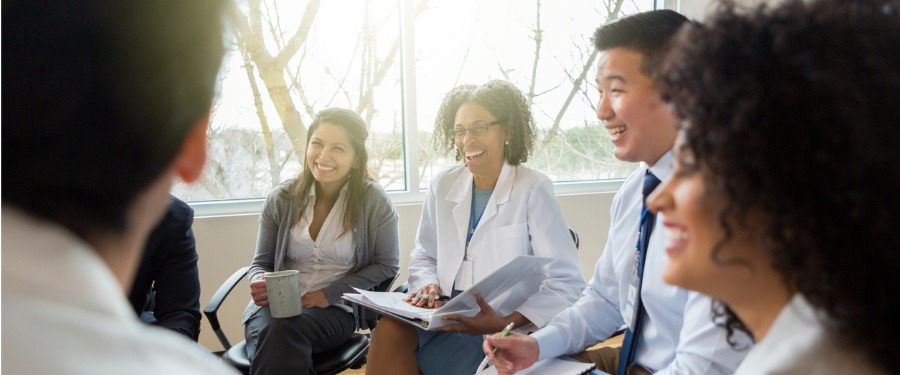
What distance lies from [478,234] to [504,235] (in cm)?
11

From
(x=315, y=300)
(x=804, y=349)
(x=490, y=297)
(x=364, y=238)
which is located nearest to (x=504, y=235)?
(x=490, y=297)

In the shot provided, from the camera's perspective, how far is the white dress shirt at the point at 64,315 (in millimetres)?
451

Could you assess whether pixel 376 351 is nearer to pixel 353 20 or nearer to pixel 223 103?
pixel 223 103

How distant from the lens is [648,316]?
1.49 meters

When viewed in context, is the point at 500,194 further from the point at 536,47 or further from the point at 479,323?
the point at 536,47

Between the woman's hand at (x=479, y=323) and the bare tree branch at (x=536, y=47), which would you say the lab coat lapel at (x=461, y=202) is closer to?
the woman's hand at (x=479, y=323)

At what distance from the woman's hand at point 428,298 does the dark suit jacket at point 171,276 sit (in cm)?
73

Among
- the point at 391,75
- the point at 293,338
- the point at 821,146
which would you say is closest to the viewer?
the point at 821,146

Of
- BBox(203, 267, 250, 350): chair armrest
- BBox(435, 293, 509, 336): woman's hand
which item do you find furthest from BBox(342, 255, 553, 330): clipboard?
BBox(203, 267, 250, 350): chair armrest

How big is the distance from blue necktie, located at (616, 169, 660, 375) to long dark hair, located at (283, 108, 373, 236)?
55.6 inches

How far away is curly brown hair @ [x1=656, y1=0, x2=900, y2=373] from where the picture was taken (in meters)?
0.63

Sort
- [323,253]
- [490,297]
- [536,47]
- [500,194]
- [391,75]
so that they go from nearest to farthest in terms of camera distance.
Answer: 1. [490,297]
2. [500,194]
3. [323,253]
4. [391,75]
5. [536,47]

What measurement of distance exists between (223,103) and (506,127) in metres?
1.80

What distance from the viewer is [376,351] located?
6.79 ft
